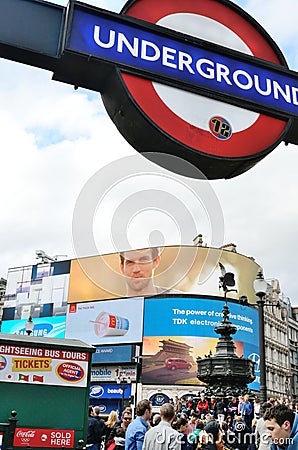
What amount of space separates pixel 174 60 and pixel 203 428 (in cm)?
832

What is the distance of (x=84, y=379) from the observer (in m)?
6.99

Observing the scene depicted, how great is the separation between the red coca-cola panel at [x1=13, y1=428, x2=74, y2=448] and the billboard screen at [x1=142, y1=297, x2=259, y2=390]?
35061 millimetres

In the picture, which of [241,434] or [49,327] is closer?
[241,434]

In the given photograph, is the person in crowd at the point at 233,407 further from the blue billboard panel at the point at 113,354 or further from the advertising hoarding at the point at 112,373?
the blue billboard panel at the point at 113,354

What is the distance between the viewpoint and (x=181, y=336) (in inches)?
1651

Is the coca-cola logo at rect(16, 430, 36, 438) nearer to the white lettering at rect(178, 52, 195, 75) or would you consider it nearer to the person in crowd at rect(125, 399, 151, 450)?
the person in crowd at rect(125, 399, 151, 450)

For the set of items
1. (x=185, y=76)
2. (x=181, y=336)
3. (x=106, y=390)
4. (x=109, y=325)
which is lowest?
(x=185, y=76)

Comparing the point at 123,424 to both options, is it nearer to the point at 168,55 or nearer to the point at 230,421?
the point at 230,421

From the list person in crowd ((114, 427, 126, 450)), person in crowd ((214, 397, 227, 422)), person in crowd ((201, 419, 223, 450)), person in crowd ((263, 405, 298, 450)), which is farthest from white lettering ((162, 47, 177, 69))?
person in crowd ((214, 397, 227, 422))

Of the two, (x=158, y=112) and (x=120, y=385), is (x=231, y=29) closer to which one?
(x=158, y=112)

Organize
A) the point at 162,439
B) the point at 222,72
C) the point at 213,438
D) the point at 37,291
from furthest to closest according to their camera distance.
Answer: the point at 37,291 < the point at 213,438 < the point at 162,439 < the point at 222,72

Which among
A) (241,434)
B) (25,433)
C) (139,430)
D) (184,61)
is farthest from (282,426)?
(241,434)

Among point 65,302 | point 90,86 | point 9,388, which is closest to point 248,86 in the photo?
point 90,86

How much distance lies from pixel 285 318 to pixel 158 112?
56613 millimetres
